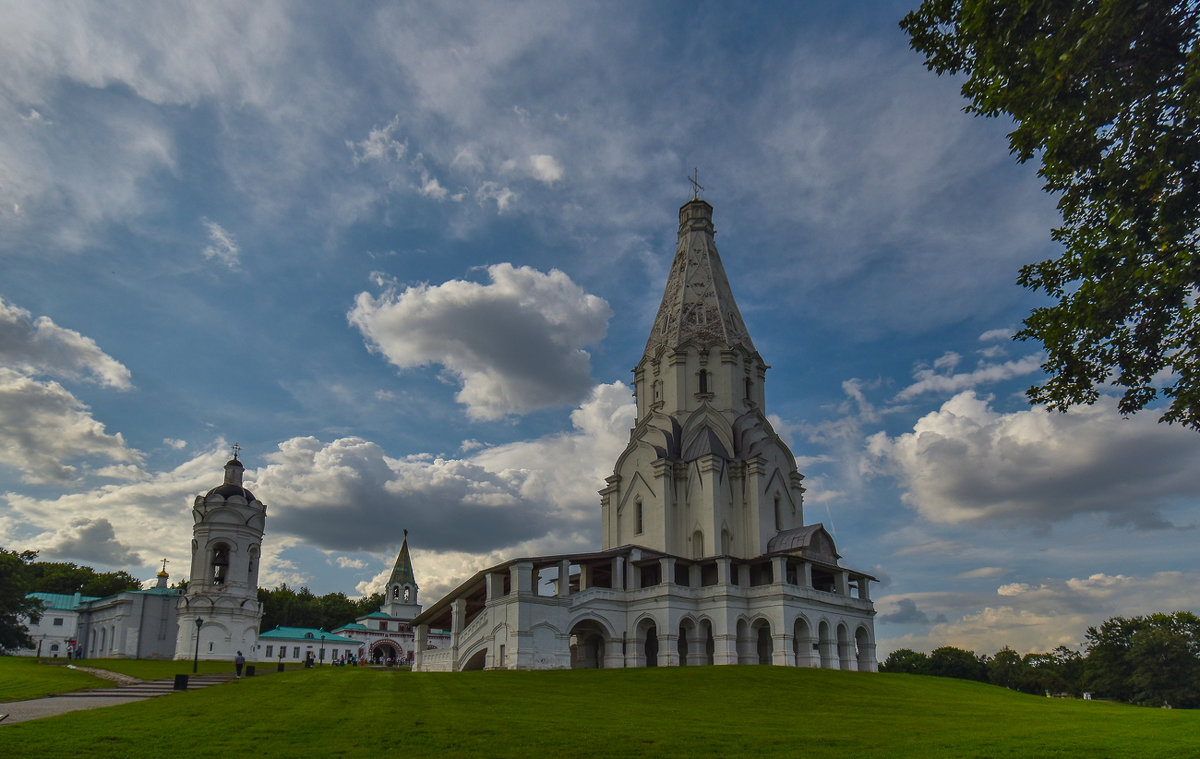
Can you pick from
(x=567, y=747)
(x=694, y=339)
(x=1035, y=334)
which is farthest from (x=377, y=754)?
(x=694, y=339)

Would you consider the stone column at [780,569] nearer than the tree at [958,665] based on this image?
Yes

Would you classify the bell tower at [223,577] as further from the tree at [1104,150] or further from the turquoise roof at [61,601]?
the tree at [1104,150]

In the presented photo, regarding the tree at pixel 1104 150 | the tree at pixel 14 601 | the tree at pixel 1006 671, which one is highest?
the tree at pixel 1104 150

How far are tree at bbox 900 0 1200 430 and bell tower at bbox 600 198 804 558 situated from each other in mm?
34204

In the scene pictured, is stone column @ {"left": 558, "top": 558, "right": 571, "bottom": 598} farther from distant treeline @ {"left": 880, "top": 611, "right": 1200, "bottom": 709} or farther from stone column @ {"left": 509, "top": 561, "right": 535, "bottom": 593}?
distant treeline @ {"left": 880, "top": 611, "right": 1200, "bottom": 709}

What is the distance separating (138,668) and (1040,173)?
41891 mm

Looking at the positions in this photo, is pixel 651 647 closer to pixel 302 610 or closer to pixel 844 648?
pixel 844 648

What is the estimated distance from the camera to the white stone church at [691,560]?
40156mm

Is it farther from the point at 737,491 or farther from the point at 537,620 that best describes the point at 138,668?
the point at 737,491

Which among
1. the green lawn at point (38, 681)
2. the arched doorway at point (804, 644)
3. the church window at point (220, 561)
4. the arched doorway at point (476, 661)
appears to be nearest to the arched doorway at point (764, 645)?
the arched doorway at point (804, 644)

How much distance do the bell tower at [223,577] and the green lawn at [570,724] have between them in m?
31.0

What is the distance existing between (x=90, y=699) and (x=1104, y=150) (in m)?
26.9

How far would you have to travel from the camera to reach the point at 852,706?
81.3 ft

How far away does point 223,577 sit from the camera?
5775cm
